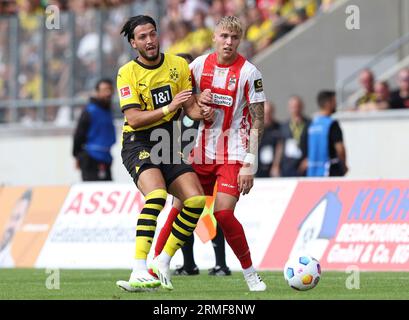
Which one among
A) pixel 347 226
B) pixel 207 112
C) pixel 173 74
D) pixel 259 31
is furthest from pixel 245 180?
pixel 259 31

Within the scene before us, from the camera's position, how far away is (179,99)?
11.0m

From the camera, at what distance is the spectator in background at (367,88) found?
64.8 feet

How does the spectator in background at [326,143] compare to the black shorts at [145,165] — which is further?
the spectator in background at [326,143]

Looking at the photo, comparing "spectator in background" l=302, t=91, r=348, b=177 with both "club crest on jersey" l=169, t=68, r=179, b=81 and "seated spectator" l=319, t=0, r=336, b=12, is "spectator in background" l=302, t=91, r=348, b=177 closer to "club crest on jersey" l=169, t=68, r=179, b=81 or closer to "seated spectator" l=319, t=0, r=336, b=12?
"seated spectator" l=319, t=0, r=336, b=12

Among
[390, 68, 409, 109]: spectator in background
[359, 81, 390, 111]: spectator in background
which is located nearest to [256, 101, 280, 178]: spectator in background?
[359, 81, 390, 111]: spectator in background

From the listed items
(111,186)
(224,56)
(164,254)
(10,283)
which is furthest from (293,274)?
(111,186)

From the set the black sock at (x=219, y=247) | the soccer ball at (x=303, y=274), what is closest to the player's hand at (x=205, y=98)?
the soccer ball at (x=303, y=274)

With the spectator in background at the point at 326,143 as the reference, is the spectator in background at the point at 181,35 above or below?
above

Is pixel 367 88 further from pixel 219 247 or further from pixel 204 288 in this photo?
pixel 204 288

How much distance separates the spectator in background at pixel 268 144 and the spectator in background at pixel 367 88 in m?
1.40

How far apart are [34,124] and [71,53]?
188cm

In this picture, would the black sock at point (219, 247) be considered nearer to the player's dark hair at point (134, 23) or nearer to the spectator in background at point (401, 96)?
the player's dark hair at point (134, 23)

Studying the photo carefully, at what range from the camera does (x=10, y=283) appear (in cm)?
1303

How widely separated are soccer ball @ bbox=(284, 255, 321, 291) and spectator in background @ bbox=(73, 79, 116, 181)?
26.0ft
